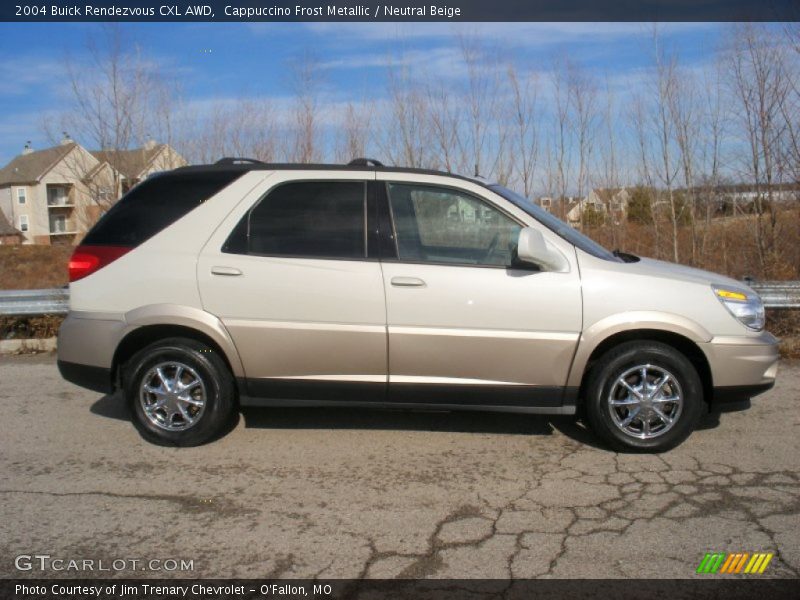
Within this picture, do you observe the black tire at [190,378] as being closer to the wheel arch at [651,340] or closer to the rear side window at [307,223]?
the rear side window at [307,223]

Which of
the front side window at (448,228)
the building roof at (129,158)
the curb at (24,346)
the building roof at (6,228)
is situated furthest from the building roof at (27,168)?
the front side window at (448,228)

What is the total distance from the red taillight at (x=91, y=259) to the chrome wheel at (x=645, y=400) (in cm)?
343

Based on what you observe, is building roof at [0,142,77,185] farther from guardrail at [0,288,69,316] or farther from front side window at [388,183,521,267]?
front side window at [388,183,521,267]

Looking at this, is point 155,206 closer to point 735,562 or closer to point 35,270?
point 735,562

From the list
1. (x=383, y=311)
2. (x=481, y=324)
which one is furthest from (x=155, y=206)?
(x=481, y=324)

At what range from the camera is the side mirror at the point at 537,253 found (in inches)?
170

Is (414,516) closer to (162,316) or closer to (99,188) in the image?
(162,316)

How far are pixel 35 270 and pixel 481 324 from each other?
580 inches

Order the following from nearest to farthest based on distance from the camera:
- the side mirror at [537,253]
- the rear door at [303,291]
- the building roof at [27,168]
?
the side mirror at [537,253], the rear door at [303,291], the building roof at [27,168]

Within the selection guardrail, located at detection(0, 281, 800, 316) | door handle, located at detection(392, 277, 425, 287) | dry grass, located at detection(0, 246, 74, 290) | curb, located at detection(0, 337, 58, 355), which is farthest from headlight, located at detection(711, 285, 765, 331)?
dry grass, located at detection(0, 246, 74, 290)

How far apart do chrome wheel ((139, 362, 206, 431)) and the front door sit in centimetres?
136

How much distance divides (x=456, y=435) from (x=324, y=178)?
6.68 feet

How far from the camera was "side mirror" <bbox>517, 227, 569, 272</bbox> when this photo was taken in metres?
4.33

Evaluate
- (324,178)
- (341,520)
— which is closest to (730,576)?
(341,520)
